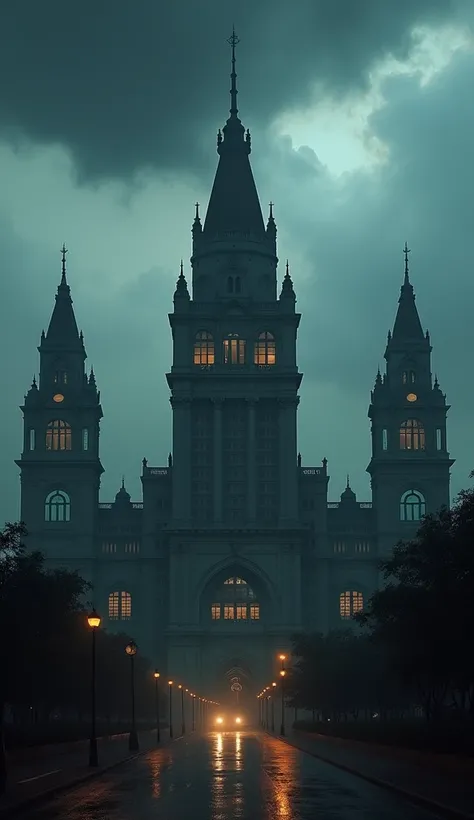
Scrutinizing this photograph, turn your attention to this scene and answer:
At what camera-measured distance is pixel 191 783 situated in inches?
1508

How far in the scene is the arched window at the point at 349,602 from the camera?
16675 cm

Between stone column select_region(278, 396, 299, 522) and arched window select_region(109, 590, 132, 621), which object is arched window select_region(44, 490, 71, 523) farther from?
stone column select_region(278, 396, 299, 522)

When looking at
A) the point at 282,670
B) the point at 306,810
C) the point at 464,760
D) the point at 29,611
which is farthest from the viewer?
the point at 282,670

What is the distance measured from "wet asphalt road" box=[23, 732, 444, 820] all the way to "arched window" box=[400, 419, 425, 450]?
12136 centimetres

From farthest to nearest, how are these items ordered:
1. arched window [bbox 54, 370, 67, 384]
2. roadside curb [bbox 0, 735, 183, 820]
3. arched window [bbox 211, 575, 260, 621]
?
1. arched window [bbox 54, 370, 67, 384]
2. arched window [bbox 211, 575, 260, 621]
3. roadside curb [bbox 0, 735, 183, 820]

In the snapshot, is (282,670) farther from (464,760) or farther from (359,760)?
(464,760)

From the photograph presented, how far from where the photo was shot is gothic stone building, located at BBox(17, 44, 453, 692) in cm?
16138

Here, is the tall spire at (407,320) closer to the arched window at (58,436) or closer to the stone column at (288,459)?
the stone column at (288,459)

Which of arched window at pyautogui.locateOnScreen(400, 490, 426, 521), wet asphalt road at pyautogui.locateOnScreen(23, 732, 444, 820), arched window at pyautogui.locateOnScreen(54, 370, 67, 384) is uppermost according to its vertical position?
arched window at pyautogui.locateOnScreen(54, 370, 67, 384)

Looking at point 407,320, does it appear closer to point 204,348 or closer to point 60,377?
point 204,348

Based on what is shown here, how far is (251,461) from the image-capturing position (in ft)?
542

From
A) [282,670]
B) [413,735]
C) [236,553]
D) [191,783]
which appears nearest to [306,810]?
[191,783]

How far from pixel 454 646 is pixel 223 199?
132327 mm

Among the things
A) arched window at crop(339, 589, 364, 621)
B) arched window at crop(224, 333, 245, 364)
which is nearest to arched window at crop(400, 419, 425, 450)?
arched window at crop(339, 589, 364, 621)
